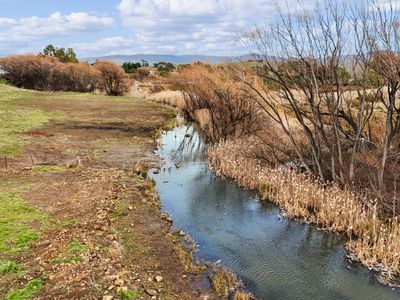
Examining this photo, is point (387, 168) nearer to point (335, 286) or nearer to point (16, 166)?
point (335, 286)

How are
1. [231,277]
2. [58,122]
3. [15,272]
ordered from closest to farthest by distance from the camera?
1. [15,272]
2. [231,277]
3. [58,122]

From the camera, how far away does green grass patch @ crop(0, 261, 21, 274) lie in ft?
25.3

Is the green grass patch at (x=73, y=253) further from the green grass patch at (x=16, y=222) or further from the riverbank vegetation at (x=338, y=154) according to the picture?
the riverbank vegetation at (x=338, y=154)

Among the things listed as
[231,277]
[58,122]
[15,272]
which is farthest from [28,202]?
[58,122]

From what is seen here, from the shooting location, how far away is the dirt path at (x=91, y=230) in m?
7.40

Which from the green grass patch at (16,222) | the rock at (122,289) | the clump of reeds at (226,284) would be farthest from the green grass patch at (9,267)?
the clump of reeds at (226,284)

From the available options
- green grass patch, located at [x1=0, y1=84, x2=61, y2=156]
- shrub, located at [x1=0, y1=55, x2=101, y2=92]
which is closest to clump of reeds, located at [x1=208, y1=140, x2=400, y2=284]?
green grass patch, located at [x1=0, y1=84, x2=61, y2=156]

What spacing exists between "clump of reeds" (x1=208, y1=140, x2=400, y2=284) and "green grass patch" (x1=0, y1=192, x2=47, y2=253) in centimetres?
708

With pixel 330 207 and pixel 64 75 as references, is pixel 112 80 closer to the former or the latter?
pixel 64 75

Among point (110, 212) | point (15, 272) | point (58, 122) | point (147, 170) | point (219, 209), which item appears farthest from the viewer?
point (58, 122)

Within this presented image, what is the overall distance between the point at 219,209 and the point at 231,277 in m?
4.91

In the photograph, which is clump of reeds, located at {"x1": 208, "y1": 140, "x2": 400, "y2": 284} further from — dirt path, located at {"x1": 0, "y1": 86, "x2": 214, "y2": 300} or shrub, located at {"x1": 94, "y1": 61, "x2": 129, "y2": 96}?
shrub, located at {"x1": 94, "y1": 61, "x2": 129, "y2": 96}

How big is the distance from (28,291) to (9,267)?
1.02m

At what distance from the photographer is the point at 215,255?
9812 millimetres
